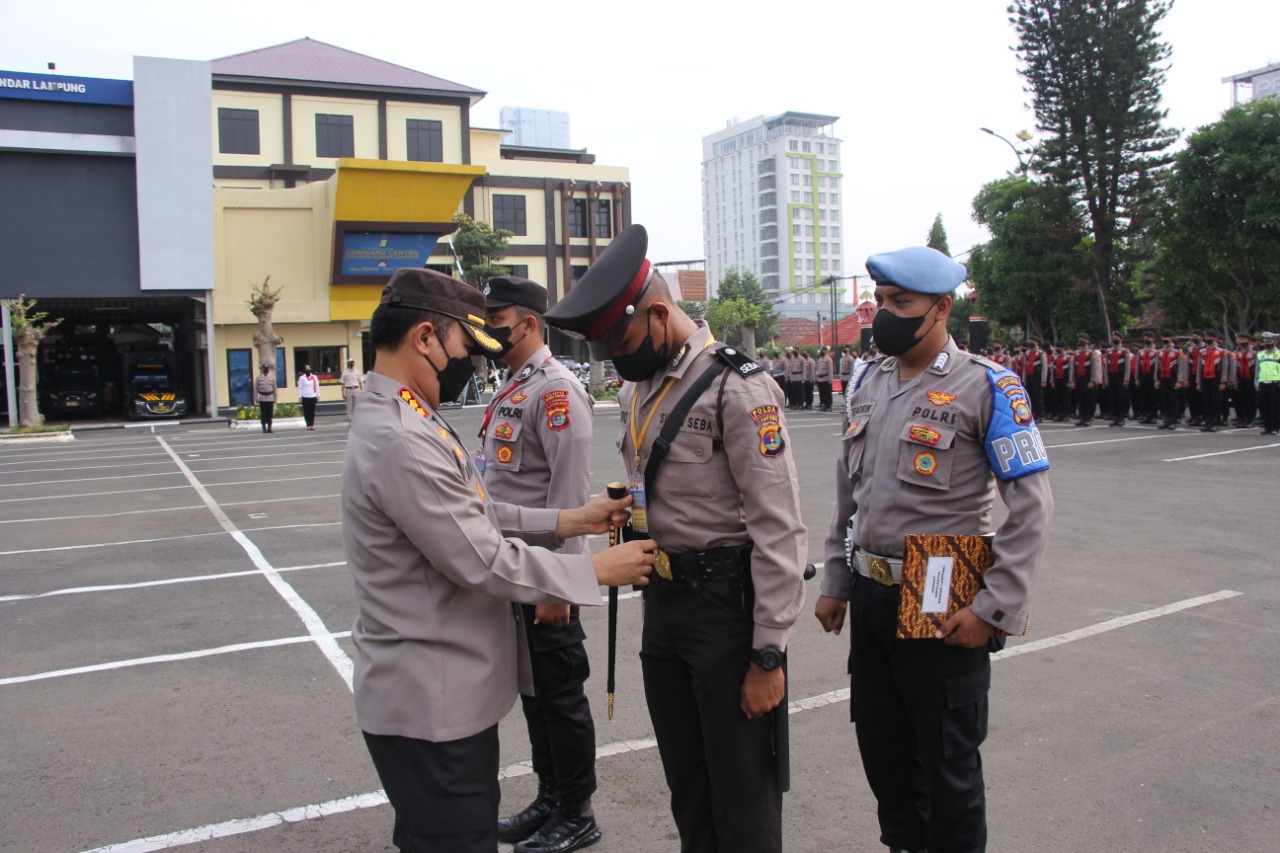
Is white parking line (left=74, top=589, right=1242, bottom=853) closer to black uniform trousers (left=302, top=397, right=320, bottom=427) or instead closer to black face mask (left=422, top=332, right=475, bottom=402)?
black face mask (left=422, top=332, right=475, bottom=402)

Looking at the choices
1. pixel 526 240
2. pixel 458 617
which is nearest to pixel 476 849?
pixel 458 617

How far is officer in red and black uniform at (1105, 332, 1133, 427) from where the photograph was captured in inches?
802

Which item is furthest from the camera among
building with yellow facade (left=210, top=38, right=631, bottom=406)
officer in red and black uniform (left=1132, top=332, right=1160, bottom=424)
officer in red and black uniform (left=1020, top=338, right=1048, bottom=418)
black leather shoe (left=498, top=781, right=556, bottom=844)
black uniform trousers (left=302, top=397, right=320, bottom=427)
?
building with yellow facade (left=210, top=38, right=631, bottom=406)

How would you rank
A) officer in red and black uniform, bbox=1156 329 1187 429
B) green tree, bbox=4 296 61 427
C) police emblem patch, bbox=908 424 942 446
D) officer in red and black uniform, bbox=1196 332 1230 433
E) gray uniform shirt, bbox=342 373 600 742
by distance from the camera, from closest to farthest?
1. gray uniform shirt, bbox=342 373 600 742
2. police emblem patch, bbox=908 424 942 446
3. officer in red and black uniform, bbox=1196 332 1230 433
4. officer in red and black uniform, bbox=1156 329 1187 429
5. green tree, bbox=4 296 61 427

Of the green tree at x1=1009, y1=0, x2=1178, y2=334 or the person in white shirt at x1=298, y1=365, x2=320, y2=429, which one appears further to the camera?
the green tree at x1=1009, y1=0, x2=1178, y2=334

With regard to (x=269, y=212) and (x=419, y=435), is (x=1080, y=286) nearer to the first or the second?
(x=269, y=212)

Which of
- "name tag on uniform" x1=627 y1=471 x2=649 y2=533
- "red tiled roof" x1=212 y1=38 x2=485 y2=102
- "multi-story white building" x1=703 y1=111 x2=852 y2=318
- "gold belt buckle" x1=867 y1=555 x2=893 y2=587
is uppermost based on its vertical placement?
"multi-story white building" x1=703 y1=111 x2=852 y2=318

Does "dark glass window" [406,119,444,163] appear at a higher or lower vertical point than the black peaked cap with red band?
higher

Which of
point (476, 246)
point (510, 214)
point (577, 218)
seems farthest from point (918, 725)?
point (577, 218)

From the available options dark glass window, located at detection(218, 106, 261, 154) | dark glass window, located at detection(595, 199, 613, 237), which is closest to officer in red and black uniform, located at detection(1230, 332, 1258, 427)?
dark glass window, located at detection(595, 199, 613, 237)

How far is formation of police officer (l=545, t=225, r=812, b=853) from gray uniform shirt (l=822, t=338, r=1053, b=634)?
17.1 inches

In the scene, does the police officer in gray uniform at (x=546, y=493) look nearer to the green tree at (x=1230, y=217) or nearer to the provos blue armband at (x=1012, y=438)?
the provos blue armband at (x=1012, y=438)

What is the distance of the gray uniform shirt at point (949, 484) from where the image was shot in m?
2.70

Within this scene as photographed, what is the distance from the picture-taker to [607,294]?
2660 millimetres
